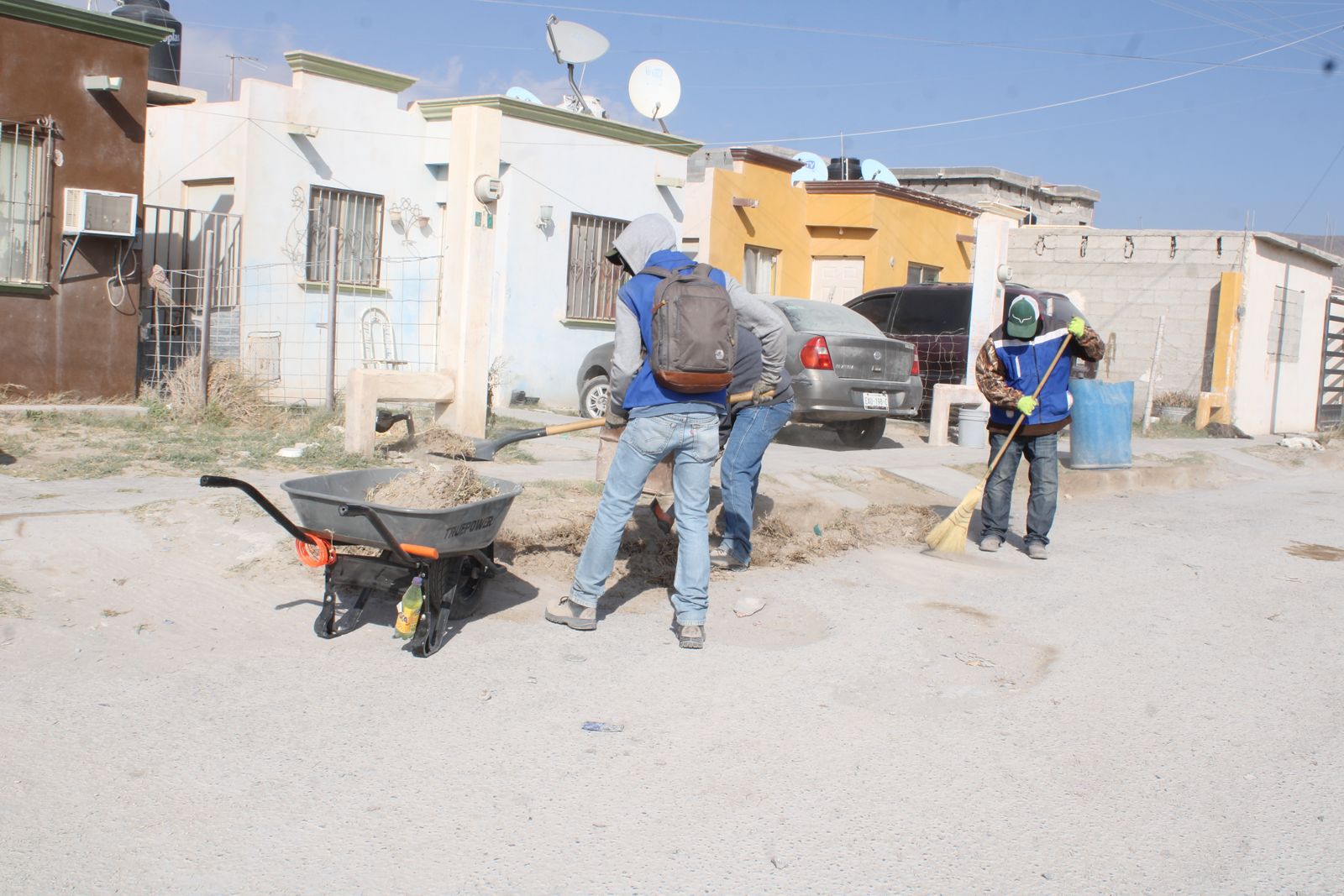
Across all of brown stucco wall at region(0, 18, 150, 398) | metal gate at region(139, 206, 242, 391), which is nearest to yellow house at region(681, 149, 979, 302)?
metal gate at region(139, 206, 242, 391)

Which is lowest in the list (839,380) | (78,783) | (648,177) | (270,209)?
(78,783)

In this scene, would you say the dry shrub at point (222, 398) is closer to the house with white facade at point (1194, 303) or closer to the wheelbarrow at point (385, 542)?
the wheelbarrow at point (385, 542)

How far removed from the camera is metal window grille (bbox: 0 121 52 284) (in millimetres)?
10375

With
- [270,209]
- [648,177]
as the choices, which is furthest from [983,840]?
[648,177]

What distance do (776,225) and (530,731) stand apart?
16.1 m

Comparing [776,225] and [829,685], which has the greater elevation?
[776,225]

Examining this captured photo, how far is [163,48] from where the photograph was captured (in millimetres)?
16266

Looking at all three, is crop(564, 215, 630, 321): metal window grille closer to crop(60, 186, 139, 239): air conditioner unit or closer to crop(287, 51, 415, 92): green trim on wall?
crop(287, 51, 415, 92): green trim on wall

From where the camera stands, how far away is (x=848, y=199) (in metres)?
20.3

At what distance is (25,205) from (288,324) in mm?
3280

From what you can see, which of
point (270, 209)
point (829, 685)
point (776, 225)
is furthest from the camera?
point (776, 225)

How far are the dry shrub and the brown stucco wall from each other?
97 centimetres

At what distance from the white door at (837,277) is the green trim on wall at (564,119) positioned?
4.54m

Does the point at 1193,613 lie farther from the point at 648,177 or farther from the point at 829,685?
the point at 648,177
